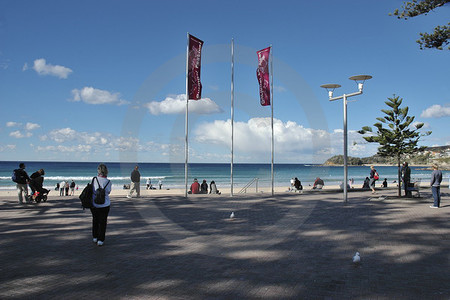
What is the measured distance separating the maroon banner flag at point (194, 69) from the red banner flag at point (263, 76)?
3.75 metres

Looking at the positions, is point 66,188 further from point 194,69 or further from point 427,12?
point 427,12

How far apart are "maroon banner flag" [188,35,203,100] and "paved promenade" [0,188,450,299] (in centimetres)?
762

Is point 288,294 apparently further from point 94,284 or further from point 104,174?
point 104,174

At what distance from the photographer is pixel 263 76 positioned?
60.8 feet

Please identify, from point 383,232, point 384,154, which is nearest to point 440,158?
point 384,154

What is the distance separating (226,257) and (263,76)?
46.0 feet

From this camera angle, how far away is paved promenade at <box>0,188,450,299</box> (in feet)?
14.8

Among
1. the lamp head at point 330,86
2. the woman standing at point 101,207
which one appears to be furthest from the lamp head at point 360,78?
the woman standing at point 101,207

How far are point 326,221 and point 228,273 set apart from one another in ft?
19.6

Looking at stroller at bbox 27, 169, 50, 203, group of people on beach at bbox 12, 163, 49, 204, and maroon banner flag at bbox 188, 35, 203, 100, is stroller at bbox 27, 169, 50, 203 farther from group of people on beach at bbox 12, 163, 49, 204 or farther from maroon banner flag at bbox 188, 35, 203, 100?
maroon banner flag at bbox 188, 35, 203, 100

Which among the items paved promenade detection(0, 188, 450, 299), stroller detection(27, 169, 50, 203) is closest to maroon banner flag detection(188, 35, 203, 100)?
paved promenade detection(0, 188, 450, 299)

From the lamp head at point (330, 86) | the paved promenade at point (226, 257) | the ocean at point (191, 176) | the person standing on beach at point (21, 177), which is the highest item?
the lamp head at point (330, 86)

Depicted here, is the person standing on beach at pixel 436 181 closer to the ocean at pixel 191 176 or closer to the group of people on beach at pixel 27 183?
the group of people on beach at pixel 27 183

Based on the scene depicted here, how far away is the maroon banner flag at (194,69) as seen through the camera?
1670 cm
